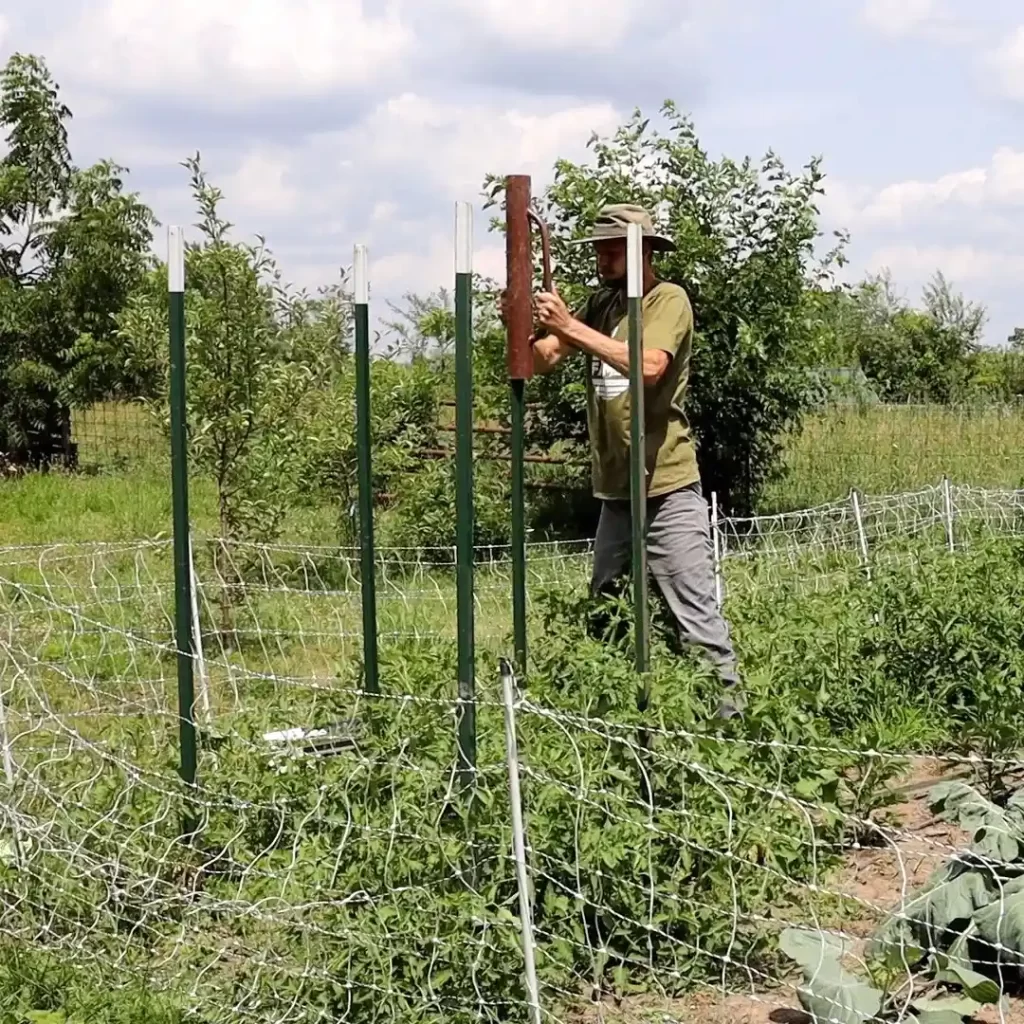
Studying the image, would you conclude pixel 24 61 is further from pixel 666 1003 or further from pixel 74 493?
pixel 666 1003

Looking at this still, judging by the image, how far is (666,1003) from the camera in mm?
3158

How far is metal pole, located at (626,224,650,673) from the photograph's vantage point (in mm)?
3484

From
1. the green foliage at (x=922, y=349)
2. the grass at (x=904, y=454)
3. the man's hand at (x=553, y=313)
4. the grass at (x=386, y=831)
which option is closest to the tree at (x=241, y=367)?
the grass at (x=386, y=831)

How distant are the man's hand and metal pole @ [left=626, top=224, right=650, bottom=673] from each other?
320 millimetres

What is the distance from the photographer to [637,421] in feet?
11.5

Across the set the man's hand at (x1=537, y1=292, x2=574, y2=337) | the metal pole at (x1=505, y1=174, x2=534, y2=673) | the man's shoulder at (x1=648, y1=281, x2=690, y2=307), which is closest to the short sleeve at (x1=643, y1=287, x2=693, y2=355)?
the man's shoulder at (x1=648, y1=281, x2=690, y2=307)

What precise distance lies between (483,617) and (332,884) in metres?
4.02

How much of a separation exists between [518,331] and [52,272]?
11.7m

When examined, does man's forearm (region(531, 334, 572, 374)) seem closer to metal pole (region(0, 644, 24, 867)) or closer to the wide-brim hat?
the wide-brim hat

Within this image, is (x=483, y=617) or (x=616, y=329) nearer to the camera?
(x=616, y=329)

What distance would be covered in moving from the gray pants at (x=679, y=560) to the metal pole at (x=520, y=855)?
1.60 metres

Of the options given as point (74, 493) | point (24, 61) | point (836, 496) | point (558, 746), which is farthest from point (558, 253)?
point (24, 61)

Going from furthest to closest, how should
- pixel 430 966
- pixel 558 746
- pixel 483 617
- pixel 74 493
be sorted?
pixel 74 493 → pixel 483 617 → pixel 558 746 → pixel 430 966

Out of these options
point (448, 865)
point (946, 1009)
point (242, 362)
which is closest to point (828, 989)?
point (946, 1009)
